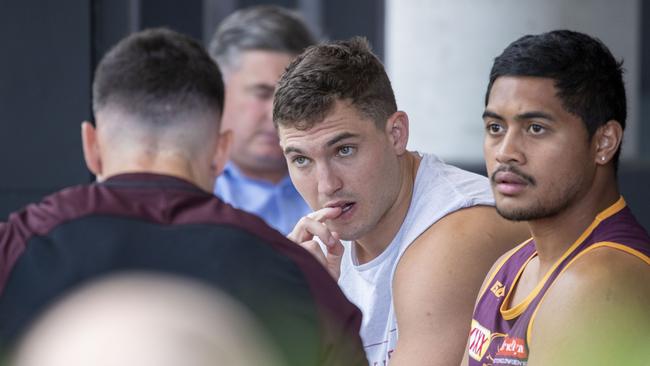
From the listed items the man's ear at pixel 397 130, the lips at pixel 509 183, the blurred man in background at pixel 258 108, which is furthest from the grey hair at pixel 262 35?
the lips at pixel 509 183

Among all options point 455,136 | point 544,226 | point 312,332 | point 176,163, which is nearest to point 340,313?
point 312,332

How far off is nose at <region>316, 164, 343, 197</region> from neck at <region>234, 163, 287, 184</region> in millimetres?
1388

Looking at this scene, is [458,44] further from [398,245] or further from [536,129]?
[536,129]

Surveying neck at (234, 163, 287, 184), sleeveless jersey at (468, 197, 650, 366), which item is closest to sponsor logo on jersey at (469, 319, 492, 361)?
sleeveless jersey at (468, 197, 650, 366)

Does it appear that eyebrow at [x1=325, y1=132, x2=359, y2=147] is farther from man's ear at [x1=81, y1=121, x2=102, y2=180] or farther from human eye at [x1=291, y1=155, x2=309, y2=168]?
man's ear at [x1=81, y1=121, x2=102, y2=180]

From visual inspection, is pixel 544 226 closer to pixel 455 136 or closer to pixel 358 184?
pixel 358 184

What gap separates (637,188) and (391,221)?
2.24 m

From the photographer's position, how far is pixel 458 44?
6.46 meters

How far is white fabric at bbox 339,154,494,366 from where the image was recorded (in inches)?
118

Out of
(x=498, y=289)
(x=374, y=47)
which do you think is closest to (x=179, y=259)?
(x=498, y=289)

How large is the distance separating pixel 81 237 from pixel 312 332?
0.43 meters

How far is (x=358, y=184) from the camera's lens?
3014 millimetres

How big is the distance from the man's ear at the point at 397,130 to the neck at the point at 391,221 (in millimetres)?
44

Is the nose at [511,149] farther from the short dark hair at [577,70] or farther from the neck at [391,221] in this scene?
the neck at [391,221]
